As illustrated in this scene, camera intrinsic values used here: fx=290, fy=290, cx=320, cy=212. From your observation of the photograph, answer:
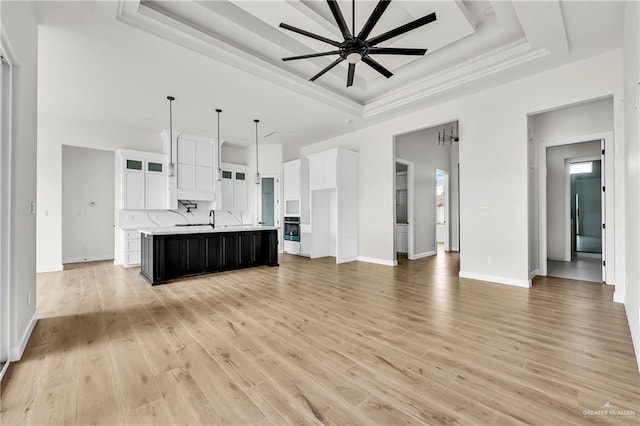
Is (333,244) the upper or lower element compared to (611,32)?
lower

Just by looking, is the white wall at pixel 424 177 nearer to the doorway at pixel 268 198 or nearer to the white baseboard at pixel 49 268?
the doorway at pixel 268 198

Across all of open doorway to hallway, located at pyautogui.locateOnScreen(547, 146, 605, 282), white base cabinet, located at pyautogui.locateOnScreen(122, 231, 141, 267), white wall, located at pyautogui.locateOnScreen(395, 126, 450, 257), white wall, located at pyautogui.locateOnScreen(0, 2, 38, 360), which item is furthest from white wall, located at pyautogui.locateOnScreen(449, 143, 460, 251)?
white wall, located at pyautogui.locateOnScreen(0, 2, 38, 360)

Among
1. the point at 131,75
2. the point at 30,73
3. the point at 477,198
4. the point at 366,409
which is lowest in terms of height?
the point at 366,409

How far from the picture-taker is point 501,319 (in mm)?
3076

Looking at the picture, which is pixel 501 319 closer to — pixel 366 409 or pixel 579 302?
pixel 579 302

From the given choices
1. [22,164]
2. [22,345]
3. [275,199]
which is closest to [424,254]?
[275,199]

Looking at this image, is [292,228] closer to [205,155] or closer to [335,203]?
[335,203]

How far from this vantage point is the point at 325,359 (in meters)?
2.27

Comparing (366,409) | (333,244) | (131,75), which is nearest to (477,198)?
(333,244)

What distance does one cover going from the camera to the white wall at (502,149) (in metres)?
3.98

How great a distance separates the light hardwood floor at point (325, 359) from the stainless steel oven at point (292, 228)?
3.73 m

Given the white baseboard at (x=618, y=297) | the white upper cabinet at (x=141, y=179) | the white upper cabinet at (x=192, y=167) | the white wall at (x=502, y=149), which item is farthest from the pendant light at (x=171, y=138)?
the white baseboard at (x=618, y=297)

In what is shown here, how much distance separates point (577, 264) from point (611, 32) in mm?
→ 4655

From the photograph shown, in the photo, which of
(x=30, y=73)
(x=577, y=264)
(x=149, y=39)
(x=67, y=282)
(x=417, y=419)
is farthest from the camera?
(x=577, y=264)
